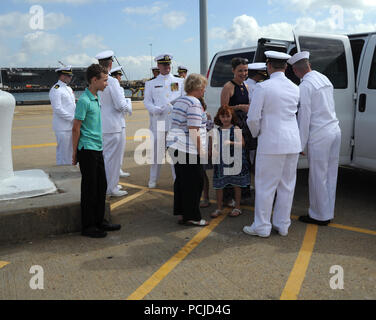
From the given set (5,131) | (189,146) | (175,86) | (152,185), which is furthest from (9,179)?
(175,86)

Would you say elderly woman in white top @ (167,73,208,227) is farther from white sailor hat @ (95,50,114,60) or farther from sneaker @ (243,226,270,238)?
white sailor hat @ (95,50,114,60)

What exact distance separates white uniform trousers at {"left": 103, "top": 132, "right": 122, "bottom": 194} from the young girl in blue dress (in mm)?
1615

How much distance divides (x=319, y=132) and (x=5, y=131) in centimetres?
367

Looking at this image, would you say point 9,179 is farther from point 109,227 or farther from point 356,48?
point 356,48

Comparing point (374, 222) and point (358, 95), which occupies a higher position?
point (358, 95)

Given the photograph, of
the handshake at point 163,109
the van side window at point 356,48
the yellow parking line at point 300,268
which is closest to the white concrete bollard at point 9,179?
the handshake at point 163,109

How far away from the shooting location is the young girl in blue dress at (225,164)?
4.37 meters

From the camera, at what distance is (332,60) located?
486 centimetres

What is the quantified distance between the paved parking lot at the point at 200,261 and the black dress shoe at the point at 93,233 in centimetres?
6
